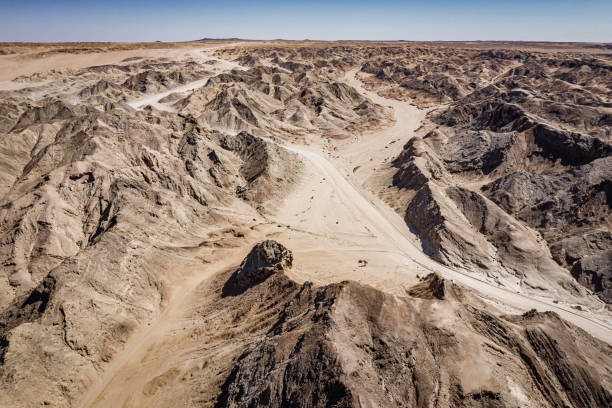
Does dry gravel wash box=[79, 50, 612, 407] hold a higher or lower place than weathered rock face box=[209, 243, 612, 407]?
lower

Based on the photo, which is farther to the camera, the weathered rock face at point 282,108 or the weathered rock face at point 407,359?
the weathered rock face at point 282,108

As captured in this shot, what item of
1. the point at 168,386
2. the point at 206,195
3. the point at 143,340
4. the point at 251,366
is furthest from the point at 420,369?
the point at 206,195

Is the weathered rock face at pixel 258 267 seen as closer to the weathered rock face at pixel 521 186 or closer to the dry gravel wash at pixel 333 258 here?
the dry gravel wash at pixel 333 258

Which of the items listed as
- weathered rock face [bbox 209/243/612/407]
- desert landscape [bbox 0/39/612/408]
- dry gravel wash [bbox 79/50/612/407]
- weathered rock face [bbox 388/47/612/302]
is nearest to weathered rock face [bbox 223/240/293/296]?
desert landscape [bbox 0/39/612/408]

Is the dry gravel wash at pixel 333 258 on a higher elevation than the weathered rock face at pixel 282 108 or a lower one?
lower

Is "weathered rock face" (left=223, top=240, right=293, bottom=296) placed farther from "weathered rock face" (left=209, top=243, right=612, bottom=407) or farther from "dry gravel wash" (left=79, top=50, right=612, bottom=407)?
"weathered rock face" (left=209, top=243, right=612, bottom=407)

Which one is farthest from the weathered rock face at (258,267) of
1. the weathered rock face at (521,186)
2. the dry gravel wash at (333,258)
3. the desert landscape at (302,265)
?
the weathered rock face at (521,186)

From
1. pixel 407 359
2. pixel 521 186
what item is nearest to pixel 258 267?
pixel 407 359

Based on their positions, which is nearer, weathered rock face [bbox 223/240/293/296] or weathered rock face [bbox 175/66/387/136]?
weathered rock face [bbox 223/240/293/296]

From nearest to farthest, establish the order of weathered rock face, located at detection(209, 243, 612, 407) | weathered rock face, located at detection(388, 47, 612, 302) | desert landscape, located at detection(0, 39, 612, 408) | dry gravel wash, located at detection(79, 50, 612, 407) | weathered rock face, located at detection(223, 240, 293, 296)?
1. weathered rock face, located at detection(209, 243, 612, 407)
2. desert landscape, located at detection(0, 39, 612, 408)
3. dry gravel wash, located at detection(79, 50, 612, 407)
4. weathered rock face, located at detection(223, 240, 293, 296)
5. weathered rock face, located at detection(388, 47, 612, 302)

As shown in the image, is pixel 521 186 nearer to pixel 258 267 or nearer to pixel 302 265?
pixel 302 265
